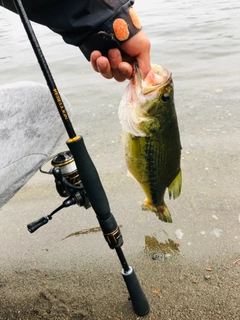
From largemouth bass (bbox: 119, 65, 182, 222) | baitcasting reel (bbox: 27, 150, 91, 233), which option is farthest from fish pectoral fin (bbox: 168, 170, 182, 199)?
baitcasting reel (bbox: 27, 150, 91, 233)

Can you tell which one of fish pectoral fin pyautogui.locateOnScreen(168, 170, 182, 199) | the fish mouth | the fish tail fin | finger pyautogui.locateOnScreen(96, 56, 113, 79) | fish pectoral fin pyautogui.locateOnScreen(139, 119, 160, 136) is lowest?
the fish tail fin

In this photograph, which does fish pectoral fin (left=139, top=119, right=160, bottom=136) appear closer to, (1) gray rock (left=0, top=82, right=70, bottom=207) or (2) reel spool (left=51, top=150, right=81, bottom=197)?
(2) reel spool (left=51, top=150, right=81, bottom=197)

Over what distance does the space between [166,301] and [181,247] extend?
45cm

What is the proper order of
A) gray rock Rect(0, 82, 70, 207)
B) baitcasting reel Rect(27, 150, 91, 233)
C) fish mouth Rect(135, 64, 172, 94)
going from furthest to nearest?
baitcasting reel Rect(27, 150, 91, 233), gray rock Rect(0, 82, 70, 207), fish mouth Rect(135, 64, 172, 94)

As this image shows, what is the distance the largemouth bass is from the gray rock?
0.53 meters

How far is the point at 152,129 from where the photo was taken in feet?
6.12

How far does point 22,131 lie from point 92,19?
2.36 ft

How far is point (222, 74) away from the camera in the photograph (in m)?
5.83

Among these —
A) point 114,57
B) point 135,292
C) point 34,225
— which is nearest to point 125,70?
point 114,57

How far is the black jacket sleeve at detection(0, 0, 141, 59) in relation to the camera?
1.60 metres

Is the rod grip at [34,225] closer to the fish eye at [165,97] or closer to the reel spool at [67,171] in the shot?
the reel spool at [67,171]

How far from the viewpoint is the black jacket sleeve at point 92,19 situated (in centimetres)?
160

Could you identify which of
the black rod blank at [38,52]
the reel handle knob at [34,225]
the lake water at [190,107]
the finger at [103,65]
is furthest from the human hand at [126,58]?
the lake water at [190,107]

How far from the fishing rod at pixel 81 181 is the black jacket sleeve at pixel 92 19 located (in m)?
0.20
